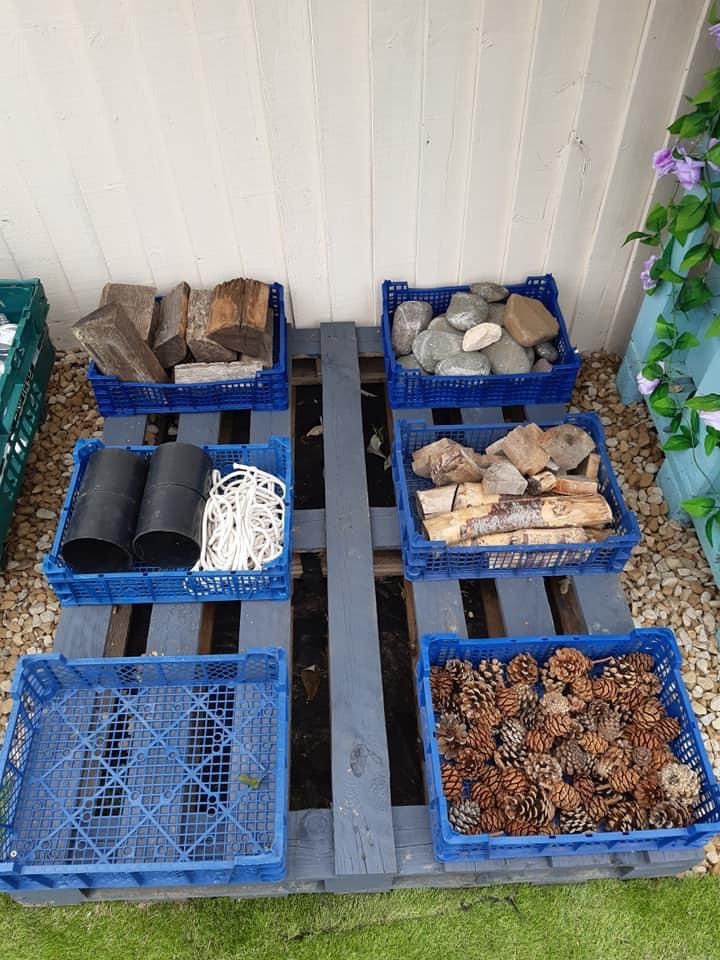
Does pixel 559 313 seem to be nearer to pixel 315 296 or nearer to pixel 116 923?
pixel 315 296

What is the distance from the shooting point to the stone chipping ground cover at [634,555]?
8.29 ft

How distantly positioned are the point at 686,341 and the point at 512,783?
1.54 m

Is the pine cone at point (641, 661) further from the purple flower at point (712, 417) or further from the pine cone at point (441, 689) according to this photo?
the purple flower at point (712, 417)

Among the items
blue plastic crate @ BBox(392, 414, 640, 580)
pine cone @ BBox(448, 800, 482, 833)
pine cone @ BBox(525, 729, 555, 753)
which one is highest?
blue plastic crate @ BBox(392, 414, 640, 580)

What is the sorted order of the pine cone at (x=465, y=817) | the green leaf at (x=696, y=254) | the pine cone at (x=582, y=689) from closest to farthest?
the pine cone at (x=465, y=817)
the pine cone at (x=582, y=689)
the green leaf at (x=696, y=254)

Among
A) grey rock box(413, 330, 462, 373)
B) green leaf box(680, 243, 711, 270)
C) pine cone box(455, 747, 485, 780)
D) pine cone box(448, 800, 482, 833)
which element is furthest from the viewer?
grey rock box(413, 330, 462, 373)

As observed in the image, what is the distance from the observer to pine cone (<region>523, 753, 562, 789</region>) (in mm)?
2109

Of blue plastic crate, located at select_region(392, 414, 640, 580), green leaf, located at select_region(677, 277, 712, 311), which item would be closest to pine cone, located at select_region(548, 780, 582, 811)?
blue plastic crate, located at select_region(392, 414, 640, 580)

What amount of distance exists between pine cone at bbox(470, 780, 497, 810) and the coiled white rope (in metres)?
0.93

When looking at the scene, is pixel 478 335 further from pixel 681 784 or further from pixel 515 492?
pixel 681 784

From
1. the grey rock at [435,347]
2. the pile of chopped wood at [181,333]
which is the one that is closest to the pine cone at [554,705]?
the grey rock at [435,347]

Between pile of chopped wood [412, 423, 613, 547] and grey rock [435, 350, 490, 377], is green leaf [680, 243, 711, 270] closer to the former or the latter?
pile of chopped wood [412, 423, 613, 547]

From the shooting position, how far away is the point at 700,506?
245cm

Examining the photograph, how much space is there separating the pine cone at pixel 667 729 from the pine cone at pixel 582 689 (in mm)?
209
